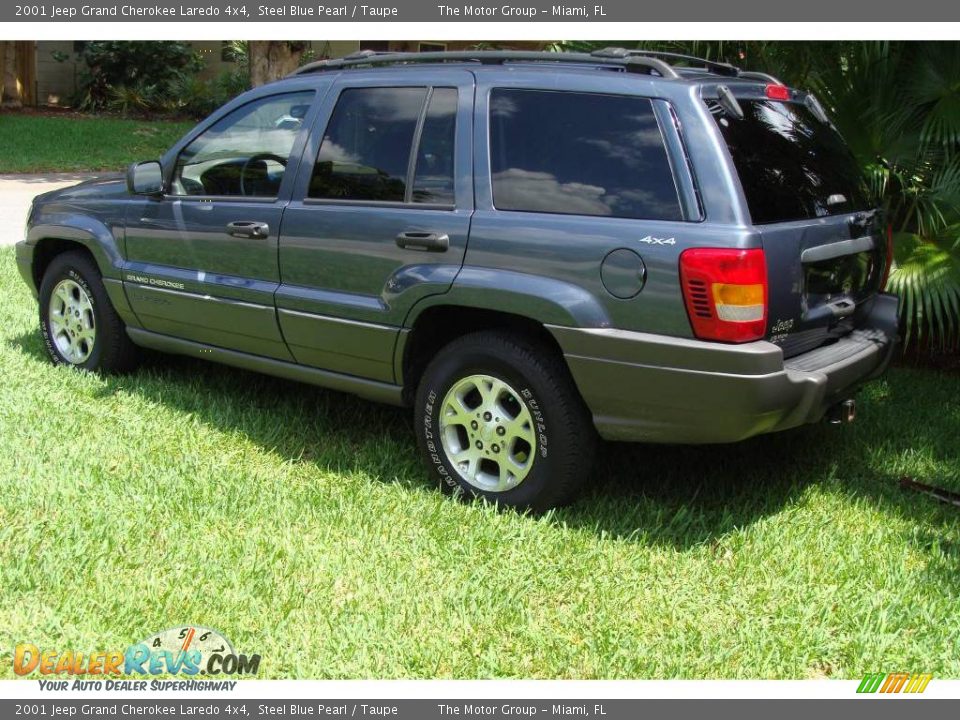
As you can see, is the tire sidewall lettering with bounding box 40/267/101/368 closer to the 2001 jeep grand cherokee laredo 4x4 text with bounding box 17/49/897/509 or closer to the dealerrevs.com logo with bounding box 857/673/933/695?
the 2001 jeep grand cherokee laredo 4x4 text with bounding box 17/49/897/509

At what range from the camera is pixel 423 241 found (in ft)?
14.2

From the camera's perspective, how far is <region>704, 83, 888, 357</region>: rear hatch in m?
3.87

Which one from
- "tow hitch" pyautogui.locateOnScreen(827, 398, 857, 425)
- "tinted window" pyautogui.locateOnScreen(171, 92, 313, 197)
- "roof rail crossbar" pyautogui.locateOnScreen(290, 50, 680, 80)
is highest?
"roof rail crossbar" pyautogui.locateOnScreen(290, 50, 680, 80)

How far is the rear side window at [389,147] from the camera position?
4.47 metres

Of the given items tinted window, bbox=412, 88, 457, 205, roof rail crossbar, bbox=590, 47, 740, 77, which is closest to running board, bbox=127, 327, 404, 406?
tinted window, bbox=412, 88, 457, 205

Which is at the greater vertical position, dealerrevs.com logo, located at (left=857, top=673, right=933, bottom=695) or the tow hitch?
the tow hitch

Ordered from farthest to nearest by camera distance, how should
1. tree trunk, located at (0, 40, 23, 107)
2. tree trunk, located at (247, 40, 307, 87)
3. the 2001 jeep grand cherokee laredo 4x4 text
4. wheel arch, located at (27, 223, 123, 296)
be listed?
→ tree trunk, located at (0, 40, 23, 107) < tree trunk, located at (247, 40, 307, 87) < wheel arch, located at (27, 223, 123, 296) < the 2001 jeep grand cherokee laredo 4x4 text

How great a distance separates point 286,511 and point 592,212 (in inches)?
70.5

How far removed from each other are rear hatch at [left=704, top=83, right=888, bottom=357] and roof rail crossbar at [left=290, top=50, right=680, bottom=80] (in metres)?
0.31

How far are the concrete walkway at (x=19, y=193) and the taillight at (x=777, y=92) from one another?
918cm

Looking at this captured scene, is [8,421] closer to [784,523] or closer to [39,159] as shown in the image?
[784,523]

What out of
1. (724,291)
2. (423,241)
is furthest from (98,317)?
(724,291)

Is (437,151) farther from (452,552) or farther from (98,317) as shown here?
(98,317)
